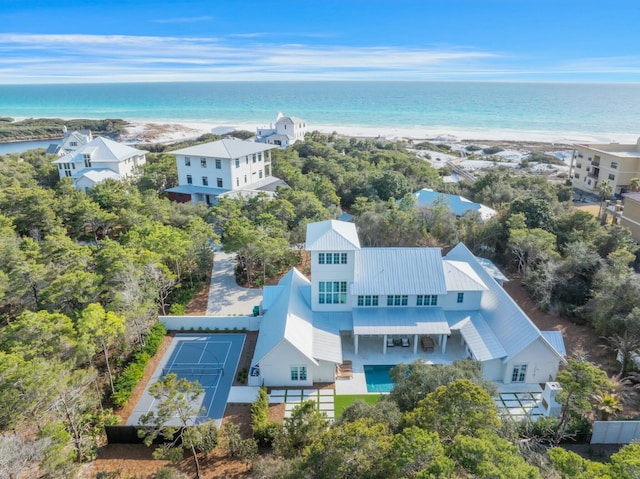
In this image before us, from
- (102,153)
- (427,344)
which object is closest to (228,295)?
(427,344)

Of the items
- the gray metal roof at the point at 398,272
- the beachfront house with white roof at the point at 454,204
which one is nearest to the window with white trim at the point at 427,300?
the gray metal roof at the point at 398,272

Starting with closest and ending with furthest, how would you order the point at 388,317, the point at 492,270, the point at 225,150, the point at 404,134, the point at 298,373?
the point at 298,373
the point at 388,317
the point at 492,270
the point at 225,150
the point at 404,134

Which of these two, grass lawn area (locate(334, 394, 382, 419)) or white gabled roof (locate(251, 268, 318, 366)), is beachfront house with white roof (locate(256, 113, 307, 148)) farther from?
grass lawn area (locate(334, 394, 382, 419))

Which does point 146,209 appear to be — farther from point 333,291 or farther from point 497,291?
point 497,291

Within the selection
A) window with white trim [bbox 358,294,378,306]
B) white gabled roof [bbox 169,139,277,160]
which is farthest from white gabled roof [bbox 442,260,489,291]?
white gabled roof [bbox 169,139,277,160]

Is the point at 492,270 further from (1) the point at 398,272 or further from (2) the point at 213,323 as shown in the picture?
(2) the point at 213,323

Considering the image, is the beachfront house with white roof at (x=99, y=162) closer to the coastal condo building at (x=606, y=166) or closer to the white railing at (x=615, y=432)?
the white railing at (x=615, y=432)

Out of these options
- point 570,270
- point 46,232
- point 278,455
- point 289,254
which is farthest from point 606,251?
point 46,232
